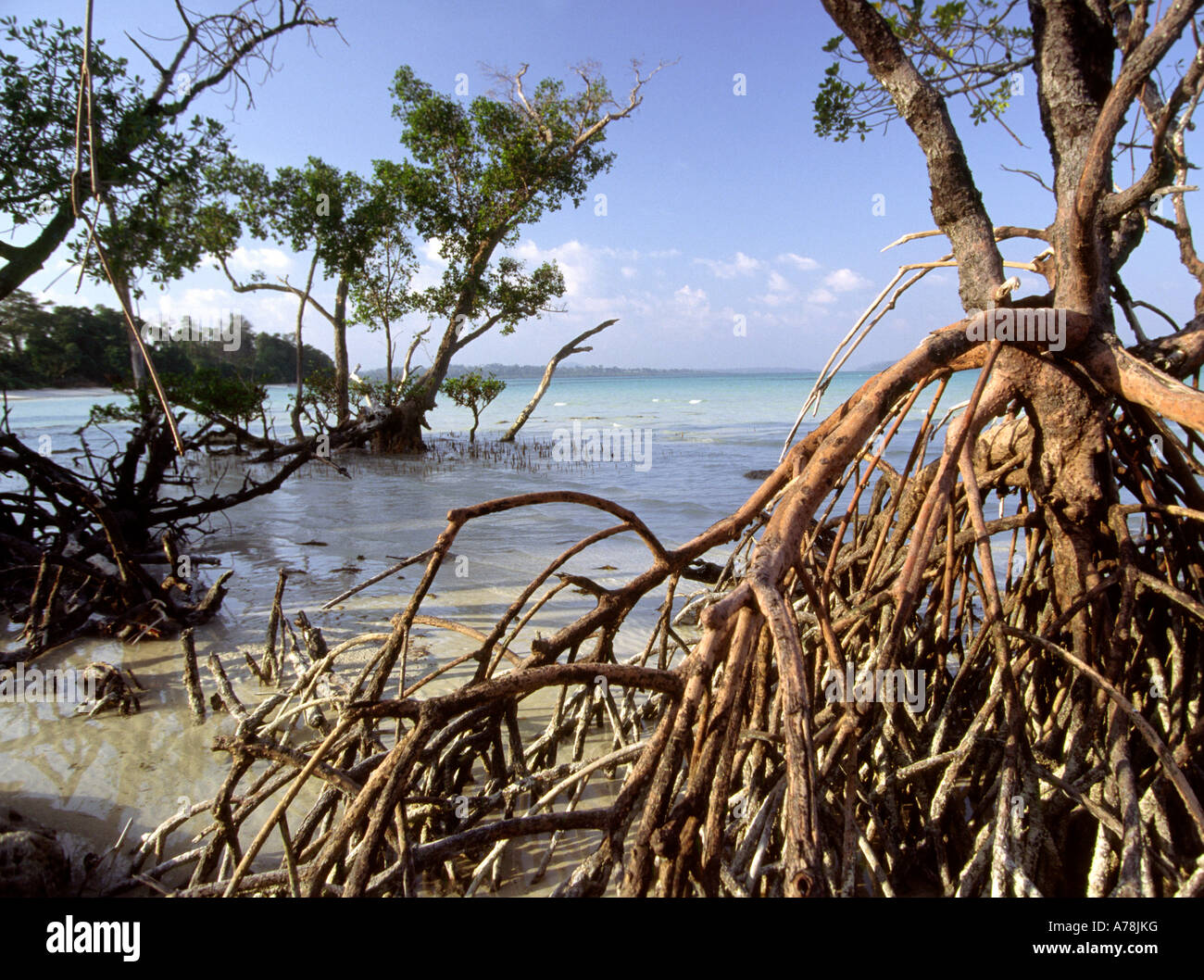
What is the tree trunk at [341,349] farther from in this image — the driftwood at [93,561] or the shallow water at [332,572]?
the driftwood at [93,561]

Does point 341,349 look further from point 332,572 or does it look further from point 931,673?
point 931,673

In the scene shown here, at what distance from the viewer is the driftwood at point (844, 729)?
3.74 ft

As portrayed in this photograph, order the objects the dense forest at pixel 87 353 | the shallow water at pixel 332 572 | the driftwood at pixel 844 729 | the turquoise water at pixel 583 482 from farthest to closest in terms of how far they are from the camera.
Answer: the dense forest at pixel 87 353
the turquoise water at pixel 583 482
the shallow water at pixel 332 572
the driftwood at pixel 844 729

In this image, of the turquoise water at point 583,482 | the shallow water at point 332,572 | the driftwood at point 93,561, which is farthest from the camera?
the turquoise water at point 583,482

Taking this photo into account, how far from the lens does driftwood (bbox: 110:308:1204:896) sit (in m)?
1.14

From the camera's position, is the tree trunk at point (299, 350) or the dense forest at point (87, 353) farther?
the dense forest at point (87, 353)

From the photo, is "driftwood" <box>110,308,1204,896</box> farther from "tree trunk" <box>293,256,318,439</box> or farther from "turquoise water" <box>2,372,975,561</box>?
"tree trunk" <box>293,256,318,439</box>

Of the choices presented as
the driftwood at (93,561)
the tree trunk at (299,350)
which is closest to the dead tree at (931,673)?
the driftwood at (93,561)

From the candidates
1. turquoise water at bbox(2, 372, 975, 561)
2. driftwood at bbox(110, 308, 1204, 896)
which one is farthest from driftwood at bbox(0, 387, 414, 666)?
driftwood at bbox(110, 308, 1204, 896)

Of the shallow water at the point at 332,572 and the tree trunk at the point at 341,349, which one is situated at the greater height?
the tree trunk at the point at 341,349
